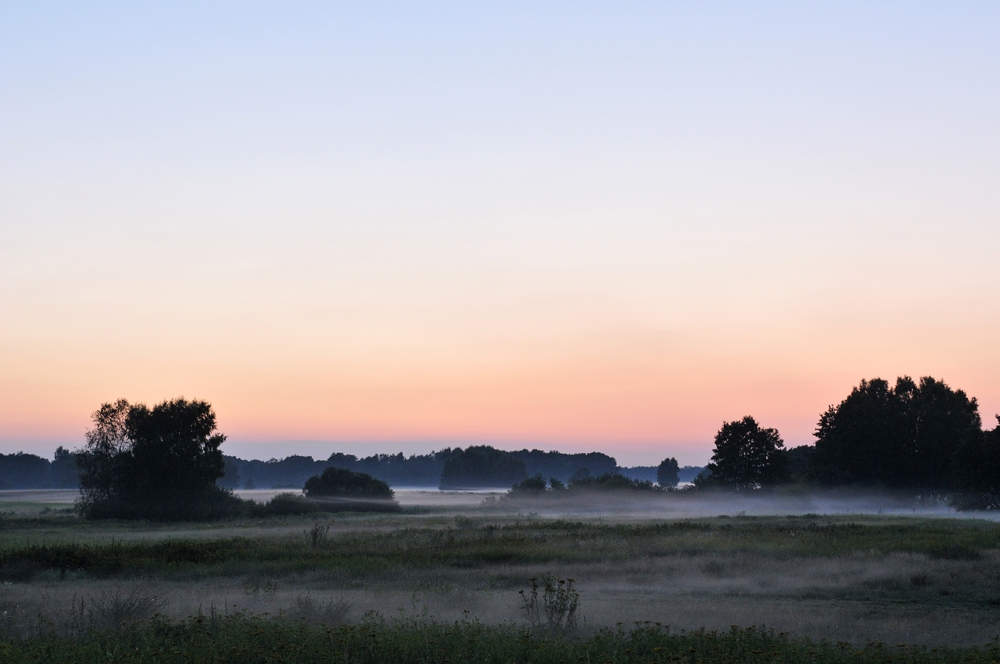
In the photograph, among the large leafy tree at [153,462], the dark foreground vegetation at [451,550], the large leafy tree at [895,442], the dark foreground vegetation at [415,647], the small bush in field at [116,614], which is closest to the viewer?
the dark foreground vegetation at [415,647]

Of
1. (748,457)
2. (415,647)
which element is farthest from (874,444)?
(415,647)

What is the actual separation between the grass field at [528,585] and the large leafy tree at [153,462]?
101 feet

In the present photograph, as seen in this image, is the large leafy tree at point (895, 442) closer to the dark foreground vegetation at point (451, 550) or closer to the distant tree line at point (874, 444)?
the distant tree line at point (874, 444)

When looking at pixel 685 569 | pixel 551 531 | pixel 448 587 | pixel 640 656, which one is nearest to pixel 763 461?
pixel 551 531

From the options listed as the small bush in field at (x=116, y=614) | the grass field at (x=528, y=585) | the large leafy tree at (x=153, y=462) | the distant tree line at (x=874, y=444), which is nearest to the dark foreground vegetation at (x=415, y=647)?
the grass field at (x=528, y=585)

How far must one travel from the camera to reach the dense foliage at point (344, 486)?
333ft

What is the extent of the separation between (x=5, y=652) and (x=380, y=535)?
34.4 m

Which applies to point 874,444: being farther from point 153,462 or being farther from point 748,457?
point 153,462

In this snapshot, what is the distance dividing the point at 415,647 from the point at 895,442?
9725 cm

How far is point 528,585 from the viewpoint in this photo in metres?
24.5

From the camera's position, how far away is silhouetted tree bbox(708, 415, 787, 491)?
105938 mm

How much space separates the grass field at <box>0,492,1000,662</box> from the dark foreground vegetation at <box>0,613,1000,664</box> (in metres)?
0.08

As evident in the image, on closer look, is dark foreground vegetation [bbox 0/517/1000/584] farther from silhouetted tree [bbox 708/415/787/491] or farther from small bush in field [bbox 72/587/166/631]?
silhouetted tree [bbox 708/415/787/491]

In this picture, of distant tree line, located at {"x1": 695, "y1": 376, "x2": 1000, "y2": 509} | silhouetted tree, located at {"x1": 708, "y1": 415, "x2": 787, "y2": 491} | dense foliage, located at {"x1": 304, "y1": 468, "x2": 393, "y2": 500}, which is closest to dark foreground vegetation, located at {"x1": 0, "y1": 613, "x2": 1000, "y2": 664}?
distant tree line, located at {"x1": 695, "y1": 376, "x2": 1000, "y2": 509}
